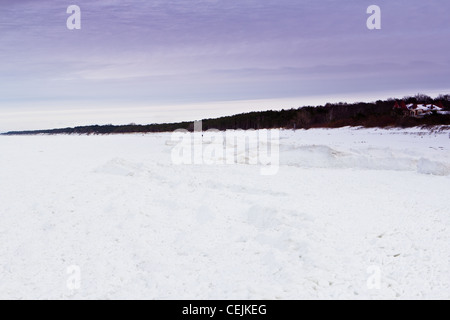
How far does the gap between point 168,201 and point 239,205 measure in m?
1.93

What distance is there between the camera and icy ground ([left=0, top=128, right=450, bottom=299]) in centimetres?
640

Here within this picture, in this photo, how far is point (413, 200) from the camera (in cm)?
1048

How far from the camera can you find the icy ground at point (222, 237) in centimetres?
640

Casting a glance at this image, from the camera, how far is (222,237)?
8.30m

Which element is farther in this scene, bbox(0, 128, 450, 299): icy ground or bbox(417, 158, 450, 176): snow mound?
bbox(417, 158, 450, 176): snow mound

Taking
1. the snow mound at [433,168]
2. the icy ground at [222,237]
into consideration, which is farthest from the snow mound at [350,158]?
the icy ground at [222,237]
